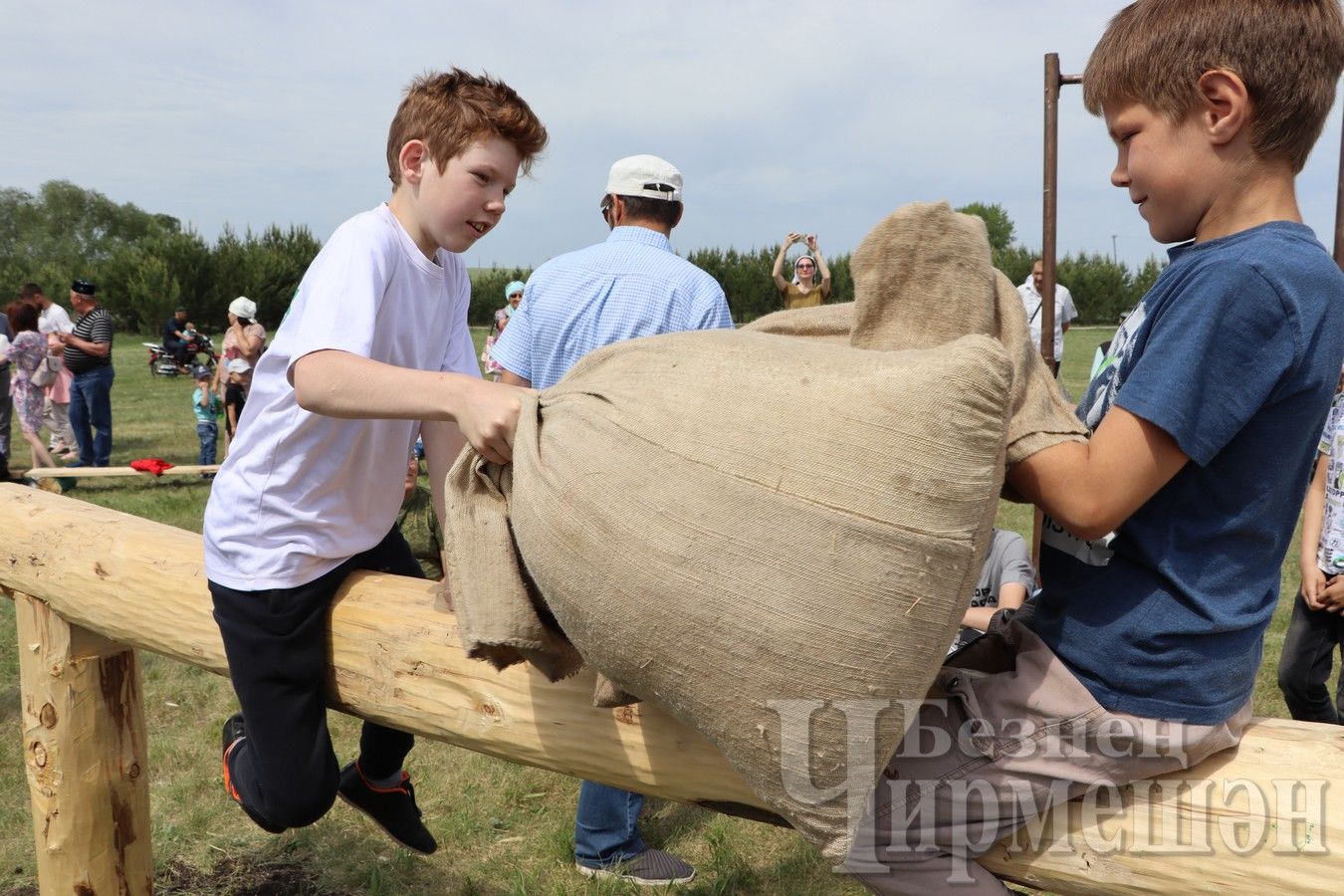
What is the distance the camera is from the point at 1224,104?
4.31ft

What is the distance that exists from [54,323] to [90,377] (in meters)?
0.93

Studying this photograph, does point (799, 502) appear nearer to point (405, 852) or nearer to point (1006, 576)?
point (405, 852)

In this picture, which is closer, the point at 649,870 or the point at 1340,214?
the point at 649,870

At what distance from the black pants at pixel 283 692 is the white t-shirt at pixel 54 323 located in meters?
10.1

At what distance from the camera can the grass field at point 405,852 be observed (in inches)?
132

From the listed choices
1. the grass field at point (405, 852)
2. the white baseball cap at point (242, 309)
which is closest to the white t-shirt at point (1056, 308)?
the grass field at point (405, 852)

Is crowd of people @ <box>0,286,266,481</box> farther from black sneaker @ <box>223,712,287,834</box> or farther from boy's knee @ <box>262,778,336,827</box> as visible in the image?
boy's knee @ <box>262,778,336,827</box>

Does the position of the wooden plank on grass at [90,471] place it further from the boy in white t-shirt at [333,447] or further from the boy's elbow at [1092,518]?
the boy's elbow at [1092,518]

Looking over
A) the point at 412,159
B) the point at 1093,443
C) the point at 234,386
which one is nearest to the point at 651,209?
the point at 412,159

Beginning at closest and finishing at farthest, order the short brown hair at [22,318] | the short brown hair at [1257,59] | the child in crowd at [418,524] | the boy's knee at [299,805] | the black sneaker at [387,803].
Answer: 1. the short brown hair at [1257,59]
2. the boy's knee at [299,805]
3. the black sneaker at [387,803]
4. the child in crowd at [418,524]
5. the short brown hair at [22,318]

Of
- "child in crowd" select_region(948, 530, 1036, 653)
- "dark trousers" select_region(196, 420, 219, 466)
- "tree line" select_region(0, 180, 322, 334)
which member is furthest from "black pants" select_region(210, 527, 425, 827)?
"tree line" select_region(0, 180, 322, 334)

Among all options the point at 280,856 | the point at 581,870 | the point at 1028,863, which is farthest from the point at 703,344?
the point at 280,856

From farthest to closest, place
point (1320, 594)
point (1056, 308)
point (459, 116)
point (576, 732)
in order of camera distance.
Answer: point (1056, 308) < point (1320, 594) < point (459, 116) < point (576, 732)

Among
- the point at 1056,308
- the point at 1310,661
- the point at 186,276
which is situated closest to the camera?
the point at 1310,661
